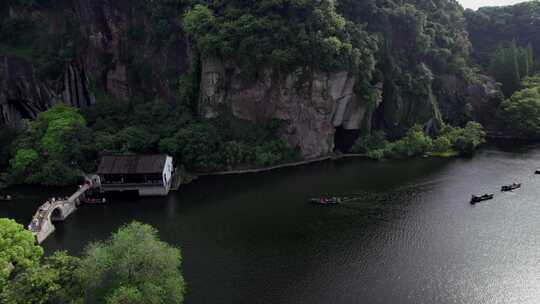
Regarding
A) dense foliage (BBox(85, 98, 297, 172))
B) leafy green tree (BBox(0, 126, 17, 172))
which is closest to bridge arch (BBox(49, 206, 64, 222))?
dense foliage (BBox(85, 98, 297, 172))

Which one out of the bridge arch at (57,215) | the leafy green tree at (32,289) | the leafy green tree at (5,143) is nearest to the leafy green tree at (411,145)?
the bridge arch at (57,215)

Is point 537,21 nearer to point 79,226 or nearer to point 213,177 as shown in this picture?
point 213,177

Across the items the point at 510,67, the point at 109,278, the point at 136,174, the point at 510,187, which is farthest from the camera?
the point at 510,67

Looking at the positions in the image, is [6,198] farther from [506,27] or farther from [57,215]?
[506,27]

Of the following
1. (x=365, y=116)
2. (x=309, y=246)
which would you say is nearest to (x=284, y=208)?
(x=309, y=246)

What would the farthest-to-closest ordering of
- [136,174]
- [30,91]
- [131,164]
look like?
[30,91]
[131,164]
[136,174]

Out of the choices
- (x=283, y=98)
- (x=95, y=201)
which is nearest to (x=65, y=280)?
(x=95, y=201)
